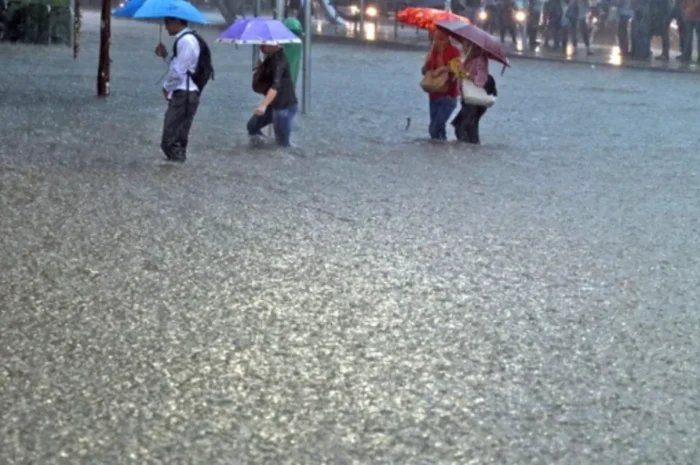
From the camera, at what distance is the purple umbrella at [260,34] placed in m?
15.1

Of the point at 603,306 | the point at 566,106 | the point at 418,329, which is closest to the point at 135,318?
the point at 418,329

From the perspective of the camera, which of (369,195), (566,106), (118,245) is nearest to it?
(118,245)

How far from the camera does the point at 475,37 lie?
16359 mm

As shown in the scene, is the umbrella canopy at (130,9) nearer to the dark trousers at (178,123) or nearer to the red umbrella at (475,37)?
the dark trousers at (178,123)

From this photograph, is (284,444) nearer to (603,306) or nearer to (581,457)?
(581,457)

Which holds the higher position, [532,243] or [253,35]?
[253,35]

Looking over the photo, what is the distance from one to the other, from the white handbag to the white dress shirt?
3774mm

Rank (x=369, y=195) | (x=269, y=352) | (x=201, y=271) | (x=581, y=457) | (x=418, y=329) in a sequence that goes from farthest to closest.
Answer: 1. (x=369, y=195)
2. (x=201, y=271)
3. (x=418, y=329)
4. (x=269, y=352)
5. (x=581, y=457)

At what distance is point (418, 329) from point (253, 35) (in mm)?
7951

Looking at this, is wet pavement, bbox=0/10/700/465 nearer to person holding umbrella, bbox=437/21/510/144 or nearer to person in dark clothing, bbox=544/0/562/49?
person holding umbrella, bbox=437/21/510/144

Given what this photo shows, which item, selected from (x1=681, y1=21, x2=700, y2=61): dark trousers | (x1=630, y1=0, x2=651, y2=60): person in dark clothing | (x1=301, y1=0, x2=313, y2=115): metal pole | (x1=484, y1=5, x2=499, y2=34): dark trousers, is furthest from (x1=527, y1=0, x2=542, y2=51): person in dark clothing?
(x1=301, y1=0, x2=313, y2=115): metal pole

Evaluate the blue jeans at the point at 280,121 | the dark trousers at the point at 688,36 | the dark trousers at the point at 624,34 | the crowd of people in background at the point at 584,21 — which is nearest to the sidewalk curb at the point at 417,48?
the dark trousers at the point at 688,36

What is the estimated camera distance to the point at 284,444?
5734mm

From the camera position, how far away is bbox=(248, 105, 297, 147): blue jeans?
1546 centimetres
